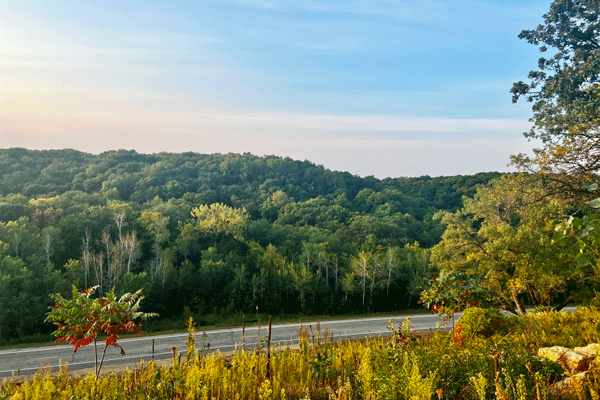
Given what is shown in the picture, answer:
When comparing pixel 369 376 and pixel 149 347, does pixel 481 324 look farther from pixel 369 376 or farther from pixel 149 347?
pixel 149 347

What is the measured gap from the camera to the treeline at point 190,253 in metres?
24.9

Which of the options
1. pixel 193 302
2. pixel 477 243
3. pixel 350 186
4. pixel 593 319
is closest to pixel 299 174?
pixel 350 186

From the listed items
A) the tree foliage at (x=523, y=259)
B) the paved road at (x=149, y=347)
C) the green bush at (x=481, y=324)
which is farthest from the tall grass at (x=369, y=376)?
the paved road at (x=149, y=347)

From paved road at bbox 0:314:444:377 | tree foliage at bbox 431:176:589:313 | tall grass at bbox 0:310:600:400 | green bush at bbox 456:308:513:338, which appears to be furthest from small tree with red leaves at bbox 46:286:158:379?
tree foliage at bbox 431:176:589:313

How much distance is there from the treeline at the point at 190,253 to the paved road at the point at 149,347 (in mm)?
3954

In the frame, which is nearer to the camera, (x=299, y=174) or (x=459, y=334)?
(x=459, y=334)

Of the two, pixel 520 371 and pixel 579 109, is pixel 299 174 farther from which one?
pixel 520 371

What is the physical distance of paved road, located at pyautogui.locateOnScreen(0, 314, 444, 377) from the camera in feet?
48.7

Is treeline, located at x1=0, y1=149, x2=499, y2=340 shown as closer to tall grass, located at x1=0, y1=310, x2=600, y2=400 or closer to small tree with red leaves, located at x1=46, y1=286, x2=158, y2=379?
tall grass, located at x1=0, y1=310, x2=600, y2=400

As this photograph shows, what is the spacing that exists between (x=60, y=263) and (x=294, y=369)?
2705 centimetres

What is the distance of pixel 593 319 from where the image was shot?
337 inches

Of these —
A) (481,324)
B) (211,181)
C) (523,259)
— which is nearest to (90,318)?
(481,324)

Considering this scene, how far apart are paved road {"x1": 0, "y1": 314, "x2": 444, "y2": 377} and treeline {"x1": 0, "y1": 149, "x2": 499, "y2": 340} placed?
395cm

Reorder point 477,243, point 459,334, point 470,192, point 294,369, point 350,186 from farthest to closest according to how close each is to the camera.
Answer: point 350,186 < point 470,192 < point 477,243 < point 459,334 < point 294,369
